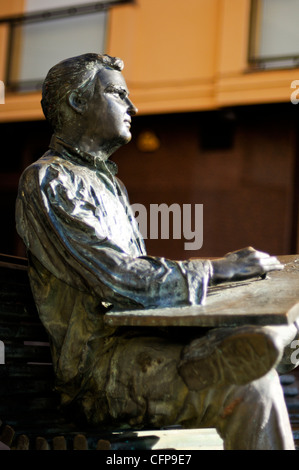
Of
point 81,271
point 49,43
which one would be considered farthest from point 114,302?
point 49,43

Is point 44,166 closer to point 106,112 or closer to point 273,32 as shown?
point 106,112

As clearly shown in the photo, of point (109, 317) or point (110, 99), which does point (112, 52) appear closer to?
point (110, 99)

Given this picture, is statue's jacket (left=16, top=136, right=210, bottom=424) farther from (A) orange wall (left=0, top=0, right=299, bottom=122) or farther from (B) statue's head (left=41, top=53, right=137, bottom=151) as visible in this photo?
(A) orange wall (left=0, top=0, right=299, bottom=122)

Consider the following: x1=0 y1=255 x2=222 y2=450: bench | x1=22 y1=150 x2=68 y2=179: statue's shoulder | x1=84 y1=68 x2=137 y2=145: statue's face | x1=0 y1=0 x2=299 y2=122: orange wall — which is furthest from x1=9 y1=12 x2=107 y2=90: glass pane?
x1=22 y1=150 x2=68 y2=179: statue's shoulder

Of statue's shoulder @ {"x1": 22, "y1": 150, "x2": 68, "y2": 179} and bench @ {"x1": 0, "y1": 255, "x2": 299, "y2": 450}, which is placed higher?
statue's shoulder @ {"x1": 22, "y1": 150, "x2": 68, "y2": 179}

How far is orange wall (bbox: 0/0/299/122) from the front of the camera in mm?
6984

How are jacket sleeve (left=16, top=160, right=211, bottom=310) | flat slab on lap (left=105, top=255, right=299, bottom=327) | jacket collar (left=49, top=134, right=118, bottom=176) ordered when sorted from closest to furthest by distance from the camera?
flat slab on lap (left=105, top=255, right=299, bottom=327)
jacket sleeve (left=16, top=160, right=211, bottom=310)
jacket collar (left=49, top=134, right=118, bottom=176)

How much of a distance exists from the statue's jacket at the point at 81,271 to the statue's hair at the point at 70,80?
205 millimetres

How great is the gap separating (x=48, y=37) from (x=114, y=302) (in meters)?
6.10

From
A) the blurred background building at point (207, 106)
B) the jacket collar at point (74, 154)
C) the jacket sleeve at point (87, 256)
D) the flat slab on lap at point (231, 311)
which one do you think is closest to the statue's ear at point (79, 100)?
the jacket collar at point (74, 154)

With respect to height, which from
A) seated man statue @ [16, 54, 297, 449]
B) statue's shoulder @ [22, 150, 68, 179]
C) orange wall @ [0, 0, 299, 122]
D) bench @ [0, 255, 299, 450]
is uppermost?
orange wall @ [0, 0, 299, 122]

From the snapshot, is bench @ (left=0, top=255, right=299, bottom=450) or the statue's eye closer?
bench @ (left=0, top=255, right=299, bottom=450)

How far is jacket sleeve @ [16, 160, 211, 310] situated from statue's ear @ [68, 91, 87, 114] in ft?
1.00

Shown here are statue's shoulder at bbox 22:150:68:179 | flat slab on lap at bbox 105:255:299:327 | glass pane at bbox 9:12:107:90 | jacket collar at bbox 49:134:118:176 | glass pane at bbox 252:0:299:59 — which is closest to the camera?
flat slab on lap at bbox 105:255:299:327
